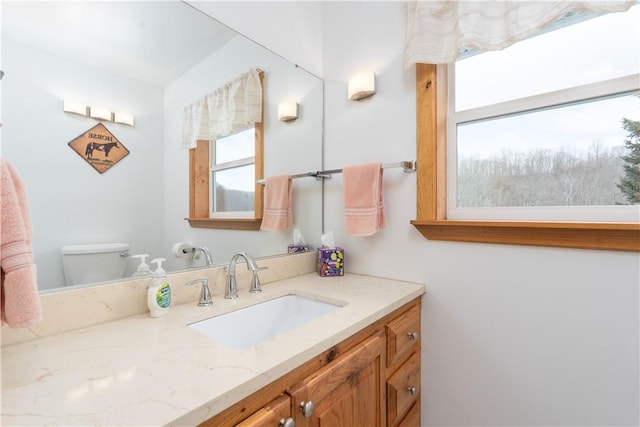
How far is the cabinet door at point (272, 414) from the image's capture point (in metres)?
0.56

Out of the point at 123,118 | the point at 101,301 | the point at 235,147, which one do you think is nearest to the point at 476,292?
the point at 235,147

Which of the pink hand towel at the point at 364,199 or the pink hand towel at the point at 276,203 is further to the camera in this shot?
the pink hand towel at the point at 276,203

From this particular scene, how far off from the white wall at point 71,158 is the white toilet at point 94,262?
2 cm

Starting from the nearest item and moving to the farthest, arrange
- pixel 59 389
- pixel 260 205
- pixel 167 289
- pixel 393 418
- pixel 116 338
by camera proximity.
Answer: pixel 59 389
pixel 116 338
pixel 167 289
pixel 393 418
pixel 260 205

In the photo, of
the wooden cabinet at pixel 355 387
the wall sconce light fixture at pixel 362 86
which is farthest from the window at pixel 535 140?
the wooden cabinet at pixel 355 387

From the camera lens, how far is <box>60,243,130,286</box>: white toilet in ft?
2.64

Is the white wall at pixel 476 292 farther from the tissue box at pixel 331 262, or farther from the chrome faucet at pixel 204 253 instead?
the chrome faucet at pixel 204 253

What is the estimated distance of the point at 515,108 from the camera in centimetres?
108

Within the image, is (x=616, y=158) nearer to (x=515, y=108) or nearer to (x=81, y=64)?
(x=515, y=108)

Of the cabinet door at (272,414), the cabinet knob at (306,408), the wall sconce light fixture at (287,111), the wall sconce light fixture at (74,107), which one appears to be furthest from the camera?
the wall sconce light fixture at (287,111)

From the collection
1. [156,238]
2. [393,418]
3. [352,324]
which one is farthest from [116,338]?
[393,418]

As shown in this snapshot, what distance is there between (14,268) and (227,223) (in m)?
0.74

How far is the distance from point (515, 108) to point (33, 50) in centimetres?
156

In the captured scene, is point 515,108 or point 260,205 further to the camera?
point 260,205
